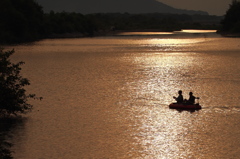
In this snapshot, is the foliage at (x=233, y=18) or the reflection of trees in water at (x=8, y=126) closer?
the reflection of trees in water at (x=8, y=126)

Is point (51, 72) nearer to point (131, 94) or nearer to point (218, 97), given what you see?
point (131, 94)

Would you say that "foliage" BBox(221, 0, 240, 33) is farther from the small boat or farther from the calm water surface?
the small boat

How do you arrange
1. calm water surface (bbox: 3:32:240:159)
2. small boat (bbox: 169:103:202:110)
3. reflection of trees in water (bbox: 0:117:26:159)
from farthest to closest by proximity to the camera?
1. small boat (bbox: 169:103:202:110)
2. reflection of trees in water (bbox: 0:117:26:159)
3. calm water surface (bbox: 3:32:240:159)

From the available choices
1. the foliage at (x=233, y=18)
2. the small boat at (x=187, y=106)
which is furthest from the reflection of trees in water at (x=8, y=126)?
the foliage at (x=233, y=18)

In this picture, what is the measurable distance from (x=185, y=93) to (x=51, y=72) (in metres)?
24.6

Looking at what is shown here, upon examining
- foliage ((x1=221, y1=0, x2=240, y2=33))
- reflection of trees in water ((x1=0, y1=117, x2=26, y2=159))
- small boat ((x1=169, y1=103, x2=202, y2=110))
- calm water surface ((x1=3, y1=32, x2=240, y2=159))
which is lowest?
calm water surface ((x1=3, y1=32, x2=240, y2=159))

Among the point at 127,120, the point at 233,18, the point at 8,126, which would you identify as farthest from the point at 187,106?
the point at 233,18

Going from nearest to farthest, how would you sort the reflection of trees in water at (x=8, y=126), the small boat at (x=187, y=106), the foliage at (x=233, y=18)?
1. the reflection of trees in water at (x=8, y=126)
2. the small boat at (x=187, y=106)
3. the foliage at (x=233, y=18)

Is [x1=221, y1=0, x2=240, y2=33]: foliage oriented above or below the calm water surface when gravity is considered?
above

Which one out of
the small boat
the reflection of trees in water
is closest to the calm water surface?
the reflection of trees in water

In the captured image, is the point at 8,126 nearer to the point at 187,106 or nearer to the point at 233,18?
the point at 187,106

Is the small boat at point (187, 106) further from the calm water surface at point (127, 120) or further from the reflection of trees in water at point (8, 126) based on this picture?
the reflection of trees in water at point (8, 126)

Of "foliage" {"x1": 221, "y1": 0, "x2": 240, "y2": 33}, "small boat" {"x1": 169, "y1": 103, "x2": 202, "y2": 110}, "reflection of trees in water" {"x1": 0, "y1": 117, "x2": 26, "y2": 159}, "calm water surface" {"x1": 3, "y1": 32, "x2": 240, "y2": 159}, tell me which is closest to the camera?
"calm water surface" {"x1": 3, "y1": 32, "x2": 240, "y2": 159}

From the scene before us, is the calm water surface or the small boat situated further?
the small boat
